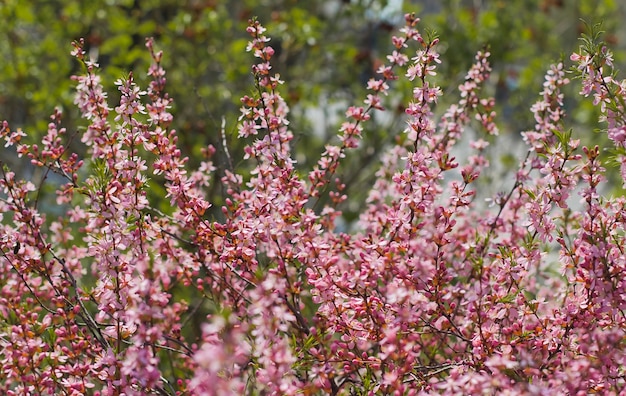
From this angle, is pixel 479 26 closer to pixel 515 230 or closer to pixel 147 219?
pixel 515 230

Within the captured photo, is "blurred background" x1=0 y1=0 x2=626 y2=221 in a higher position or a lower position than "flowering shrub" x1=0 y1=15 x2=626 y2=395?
higher

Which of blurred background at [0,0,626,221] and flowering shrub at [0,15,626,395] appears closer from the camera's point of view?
flowering shrub at [0,15,626,395]

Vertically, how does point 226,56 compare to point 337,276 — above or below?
above

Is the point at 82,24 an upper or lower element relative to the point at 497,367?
upper

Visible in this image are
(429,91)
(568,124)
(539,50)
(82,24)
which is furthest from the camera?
(539,50)

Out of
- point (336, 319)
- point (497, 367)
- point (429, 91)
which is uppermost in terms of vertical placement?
point (429, 91)

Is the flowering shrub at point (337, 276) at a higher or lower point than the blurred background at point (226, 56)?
lower

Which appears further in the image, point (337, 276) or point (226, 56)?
point (226, 56)

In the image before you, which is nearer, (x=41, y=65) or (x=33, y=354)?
(x=33, y=354)

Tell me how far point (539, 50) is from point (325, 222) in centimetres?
730

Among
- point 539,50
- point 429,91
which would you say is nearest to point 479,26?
point 539,50

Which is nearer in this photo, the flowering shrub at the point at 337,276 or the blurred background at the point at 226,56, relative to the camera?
the flowering shrub at the point at 337,276

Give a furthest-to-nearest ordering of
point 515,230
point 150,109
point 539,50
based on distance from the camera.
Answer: point 539,50 → point 515,230 → point 150,109

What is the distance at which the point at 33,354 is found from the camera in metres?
2.69
